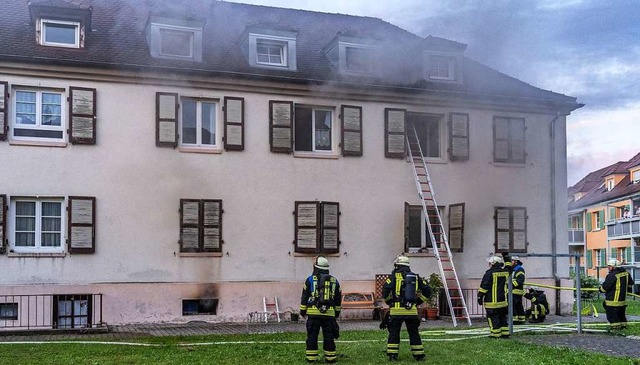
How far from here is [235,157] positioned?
19.9 meters

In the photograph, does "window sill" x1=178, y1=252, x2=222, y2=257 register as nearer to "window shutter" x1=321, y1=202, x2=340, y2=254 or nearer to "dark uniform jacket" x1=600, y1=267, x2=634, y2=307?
"window shutter" x1=321, y1=202, x2=340, y2=254

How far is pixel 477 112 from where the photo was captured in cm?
2216

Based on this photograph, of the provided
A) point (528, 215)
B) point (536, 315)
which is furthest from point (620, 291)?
point (528, 215)

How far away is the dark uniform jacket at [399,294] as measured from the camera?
40.1 ft

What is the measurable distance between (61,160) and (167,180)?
2595 mm

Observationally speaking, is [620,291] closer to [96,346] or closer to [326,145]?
[326,145]

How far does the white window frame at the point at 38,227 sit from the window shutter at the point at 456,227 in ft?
33.8

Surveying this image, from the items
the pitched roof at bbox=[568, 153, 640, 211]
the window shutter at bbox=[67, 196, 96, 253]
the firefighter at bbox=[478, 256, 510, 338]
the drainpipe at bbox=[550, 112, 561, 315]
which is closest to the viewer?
the firefighter at bbox=[478, 256, 510, 338]

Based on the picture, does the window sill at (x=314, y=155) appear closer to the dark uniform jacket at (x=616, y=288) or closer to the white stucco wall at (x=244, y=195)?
the white stucco wall at (x=244, y=195)

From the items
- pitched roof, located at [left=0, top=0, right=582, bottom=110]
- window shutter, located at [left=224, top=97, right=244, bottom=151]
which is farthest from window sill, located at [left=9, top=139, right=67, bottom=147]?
window shutter, located at [left=224, top=97, right=244, bottom=151]

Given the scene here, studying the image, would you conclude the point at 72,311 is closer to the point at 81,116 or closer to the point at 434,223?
the point at 81,116

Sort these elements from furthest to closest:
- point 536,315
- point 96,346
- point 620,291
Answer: point 536,315, point 620,291, point 96,346

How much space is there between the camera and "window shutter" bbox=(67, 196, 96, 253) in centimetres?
1822

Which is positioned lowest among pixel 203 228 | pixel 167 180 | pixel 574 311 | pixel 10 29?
pixel 574 311
